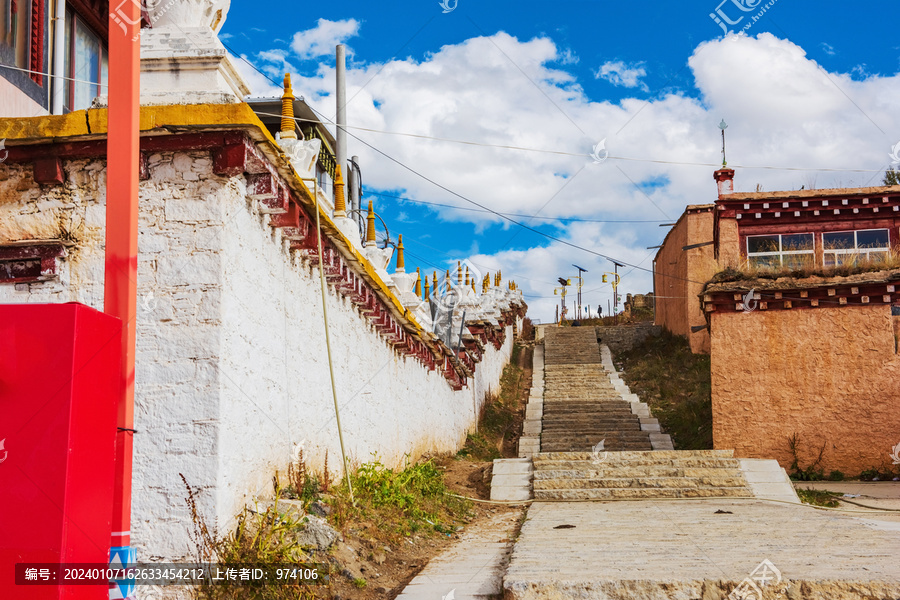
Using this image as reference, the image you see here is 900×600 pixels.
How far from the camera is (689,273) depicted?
987 inches

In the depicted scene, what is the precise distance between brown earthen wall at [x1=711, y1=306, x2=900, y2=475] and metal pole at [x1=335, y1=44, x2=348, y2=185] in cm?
824

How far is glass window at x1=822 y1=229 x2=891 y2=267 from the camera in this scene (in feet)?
66.5

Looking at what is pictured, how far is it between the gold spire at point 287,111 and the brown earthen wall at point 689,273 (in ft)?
60.1

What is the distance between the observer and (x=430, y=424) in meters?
14.0

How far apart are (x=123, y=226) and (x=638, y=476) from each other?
10076mm

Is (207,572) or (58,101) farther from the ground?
(58,101)

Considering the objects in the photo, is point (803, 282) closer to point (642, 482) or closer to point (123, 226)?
point (642, 482)

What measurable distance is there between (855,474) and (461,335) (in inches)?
324

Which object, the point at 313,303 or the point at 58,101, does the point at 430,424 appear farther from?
the point at 58,101

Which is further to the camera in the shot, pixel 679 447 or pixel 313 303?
pixel 679 447

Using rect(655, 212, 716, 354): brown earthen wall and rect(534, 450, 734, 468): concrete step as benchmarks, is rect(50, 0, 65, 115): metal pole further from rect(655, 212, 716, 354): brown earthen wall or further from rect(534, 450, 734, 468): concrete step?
rect(655, 212, 716, 354): brown earthen wall

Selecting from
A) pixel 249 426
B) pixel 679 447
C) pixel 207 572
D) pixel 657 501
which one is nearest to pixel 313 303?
pixel 249 426

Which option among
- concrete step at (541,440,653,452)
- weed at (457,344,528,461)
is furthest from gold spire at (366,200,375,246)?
concrete step at (541,440,653,452)

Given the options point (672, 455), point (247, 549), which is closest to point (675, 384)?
point (672, 455)
